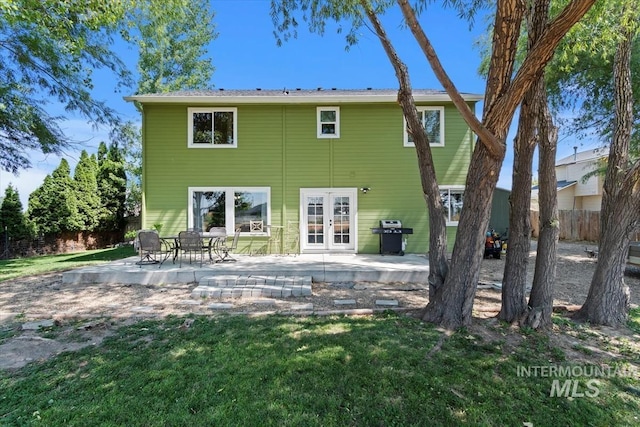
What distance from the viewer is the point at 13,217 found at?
12.7m

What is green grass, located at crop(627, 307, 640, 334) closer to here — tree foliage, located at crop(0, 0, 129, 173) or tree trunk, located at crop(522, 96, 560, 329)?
tree trunk, located at crop(522, 96, 560, 329)

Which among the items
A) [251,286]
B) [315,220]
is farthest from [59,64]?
[251,286]

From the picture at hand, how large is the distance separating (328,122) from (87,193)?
1156cm

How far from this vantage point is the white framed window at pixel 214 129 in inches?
404

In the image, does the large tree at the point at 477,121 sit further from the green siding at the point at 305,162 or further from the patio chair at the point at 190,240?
the green siding at the point at 305,162

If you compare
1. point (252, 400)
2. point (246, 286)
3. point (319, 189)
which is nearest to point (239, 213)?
point (319, 189)

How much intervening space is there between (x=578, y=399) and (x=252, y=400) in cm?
252

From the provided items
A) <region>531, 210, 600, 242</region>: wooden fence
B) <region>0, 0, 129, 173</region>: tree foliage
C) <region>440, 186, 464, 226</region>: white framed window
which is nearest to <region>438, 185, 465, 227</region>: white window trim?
<region>440, 186, 464, 226</region>: white framed window

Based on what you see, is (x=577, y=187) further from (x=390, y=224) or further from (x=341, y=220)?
(x=341, y=220)

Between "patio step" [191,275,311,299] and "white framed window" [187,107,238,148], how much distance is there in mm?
5140

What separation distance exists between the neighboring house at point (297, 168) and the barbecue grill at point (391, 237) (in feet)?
1.71

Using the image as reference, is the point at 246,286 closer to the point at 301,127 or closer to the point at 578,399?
the point at 578,399

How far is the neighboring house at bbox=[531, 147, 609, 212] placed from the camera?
70.4 feet

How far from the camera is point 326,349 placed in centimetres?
330
